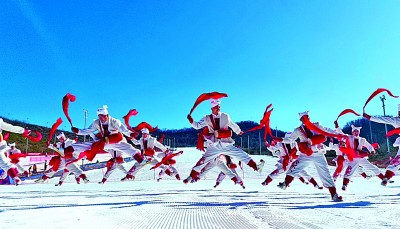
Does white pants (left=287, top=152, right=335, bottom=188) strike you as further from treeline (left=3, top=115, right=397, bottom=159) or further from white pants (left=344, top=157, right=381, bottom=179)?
treeline (left=3, top=115, right=397, bottom=159)

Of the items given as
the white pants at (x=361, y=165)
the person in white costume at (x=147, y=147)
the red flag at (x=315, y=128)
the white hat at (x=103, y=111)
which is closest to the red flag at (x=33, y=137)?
the white hat at (x=103, y=111)

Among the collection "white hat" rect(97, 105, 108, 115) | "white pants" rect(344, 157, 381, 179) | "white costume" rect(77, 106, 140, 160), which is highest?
"white hat" rect(97, 105, 108, 115)

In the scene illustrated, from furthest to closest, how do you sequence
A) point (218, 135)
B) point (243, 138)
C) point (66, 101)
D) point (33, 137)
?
point (243, 138)
point (33, 137)
point (66, 101)
point (218, 135)

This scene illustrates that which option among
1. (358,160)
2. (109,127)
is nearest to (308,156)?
(358,160)

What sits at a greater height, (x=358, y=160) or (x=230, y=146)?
(x=230, y=146)

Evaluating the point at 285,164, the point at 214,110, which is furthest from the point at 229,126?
the point at 285,164

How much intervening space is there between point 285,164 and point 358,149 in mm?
2017

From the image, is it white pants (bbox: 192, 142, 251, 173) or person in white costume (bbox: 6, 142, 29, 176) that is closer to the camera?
white pants (bbox: 192, 142, 251, 173)

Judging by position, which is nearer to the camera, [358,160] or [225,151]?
[225,151]

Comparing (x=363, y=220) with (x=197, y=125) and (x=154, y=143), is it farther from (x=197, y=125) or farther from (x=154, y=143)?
(x=154, y=143)

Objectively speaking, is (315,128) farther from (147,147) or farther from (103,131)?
(147,147)

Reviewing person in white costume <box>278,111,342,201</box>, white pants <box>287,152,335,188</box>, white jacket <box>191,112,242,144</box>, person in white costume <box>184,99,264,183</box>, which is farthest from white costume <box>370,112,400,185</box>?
white jacket <box>191,112,242,144</box>

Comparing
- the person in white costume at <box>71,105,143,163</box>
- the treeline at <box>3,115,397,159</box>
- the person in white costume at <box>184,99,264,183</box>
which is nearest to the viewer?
the person in white costume at <box>184,99,264,183</box>

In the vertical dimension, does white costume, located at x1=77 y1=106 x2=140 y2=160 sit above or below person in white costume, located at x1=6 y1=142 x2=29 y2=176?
above
